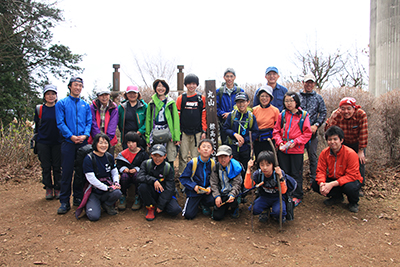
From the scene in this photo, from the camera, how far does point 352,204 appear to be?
449 cm

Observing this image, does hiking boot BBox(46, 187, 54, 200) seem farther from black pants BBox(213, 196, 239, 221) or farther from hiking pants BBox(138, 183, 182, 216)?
black pants BBox(213, 196, 239, 221)

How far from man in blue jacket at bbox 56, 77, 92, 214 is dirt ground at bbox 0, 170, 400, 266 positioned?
0.45 m

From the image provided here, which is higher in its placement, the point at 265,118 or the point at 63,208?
the point at 265,118

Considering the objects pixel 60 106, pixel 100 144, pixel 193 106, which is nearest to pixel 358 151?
pixel 193 106

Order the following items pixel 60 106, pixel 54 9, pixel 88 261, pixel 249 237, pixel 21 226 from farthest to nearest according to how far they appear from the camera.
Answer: pixel 54 9 → pixel 60 106 → pixel 21 226 → pixel 249 237 → pixel 88 261

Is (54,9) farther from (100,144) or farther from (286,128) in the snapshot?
(286,128)

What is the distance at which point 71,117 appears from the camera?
439 cm

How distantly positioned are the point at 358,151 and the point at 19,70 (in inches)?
593

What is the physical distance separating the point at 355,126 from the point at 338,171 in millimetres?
931

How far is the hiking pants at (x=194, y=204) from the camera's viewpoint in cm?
423

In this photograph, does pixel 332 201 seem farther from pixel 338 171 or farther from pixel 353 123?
pixel 353 123

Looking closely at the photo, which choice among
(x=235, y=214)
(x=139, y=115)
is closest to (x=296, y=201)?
(x=235, y=214)

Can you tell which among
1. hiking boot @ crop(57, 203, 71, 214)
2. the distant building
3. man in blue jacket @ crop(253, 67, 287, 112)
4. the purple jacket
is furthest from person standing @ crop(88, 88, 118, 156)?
the distant building

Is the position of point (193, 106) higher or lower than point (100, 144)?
higher
